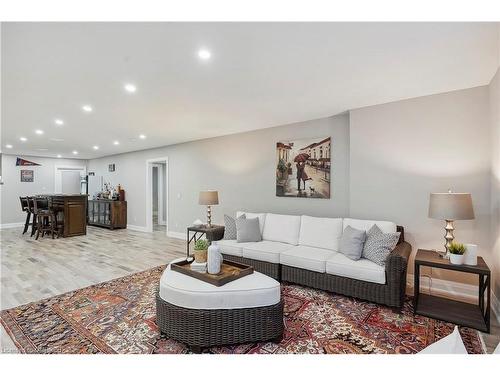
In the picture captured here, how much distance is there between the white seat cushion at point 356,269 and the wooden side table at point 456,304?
0.37 meters

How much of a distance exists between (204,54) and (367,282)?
9.24 ft

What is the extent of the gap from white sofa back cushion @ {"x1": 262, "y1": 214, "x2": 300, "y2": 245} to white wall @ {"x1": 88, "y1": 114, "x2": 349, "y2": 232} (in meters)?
0.57

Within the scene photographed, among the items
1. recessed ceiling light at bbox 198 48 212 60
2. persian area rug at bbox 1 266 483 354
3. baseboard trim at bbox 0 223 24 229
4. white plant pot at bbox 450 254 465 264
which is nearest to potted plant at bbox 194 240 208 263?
persian area rug at bbox 1 266 483 354

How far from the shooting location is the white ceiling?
1.99 meters

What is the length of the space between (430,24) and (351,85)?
1136 mm

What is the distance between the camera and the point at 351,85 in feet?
9.91

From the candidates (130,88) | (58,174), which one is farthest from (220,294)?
(58,174)

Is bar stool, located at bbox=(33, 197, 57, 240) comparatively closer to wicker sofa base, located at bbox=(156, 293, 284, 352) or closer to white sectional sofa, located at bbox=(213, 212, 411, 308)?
white sectional sofa, located at bbox=(213, 212, 411, 308)

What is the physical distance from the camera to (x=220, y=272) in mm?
2430
